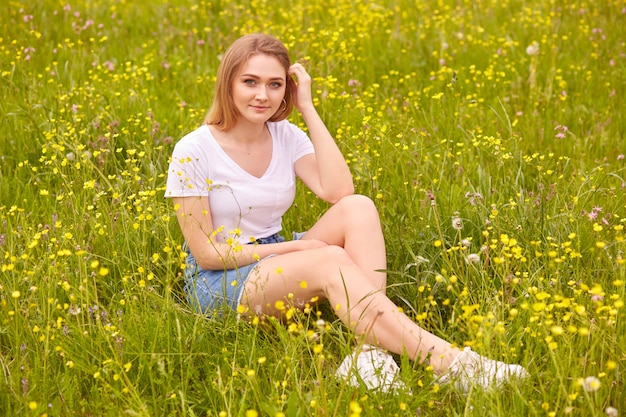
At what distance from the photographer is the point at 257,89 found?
11.6 feet

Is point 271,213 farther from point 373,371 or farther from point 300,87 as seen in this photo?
point 373,371

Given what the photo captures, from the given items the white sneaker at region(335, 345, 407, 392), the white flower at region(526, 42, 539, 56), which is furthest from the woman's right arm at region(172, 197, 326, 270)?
the white flower at region(526, 42, 539, 56)

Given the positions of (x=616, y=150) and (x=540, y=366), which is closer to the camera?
(x=540, y=366)

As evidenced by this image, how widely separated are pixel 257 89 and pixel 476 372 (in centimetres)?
154

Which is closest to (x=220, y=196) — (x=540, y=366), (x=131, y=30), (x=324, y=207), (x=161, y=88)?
(x=324, y=207)

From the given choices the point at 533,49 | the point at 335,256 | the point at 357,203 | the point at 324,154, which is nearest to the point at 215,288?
the point at 335,256

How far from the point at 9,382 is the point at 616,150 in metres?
3.52

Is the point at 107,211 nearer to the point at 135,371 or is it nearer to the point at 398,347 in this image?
the point at 135,371

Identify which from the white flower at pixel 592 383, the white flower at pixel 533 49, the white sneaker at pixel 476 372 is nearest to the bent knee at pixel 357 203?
the white sneaker at pixel 476 372

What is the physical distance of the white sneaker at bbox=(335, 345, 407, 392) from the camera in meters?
2.71

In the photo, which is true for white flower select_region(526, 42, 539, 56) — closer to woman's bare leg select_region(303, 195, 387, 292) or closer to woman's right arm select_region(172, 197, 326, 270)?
woman's bare leg select_region(303, 195, 387, 292)

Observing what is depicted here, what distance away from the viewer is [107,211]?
12.2 feet

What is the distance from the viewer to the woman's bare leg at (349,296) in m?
2.96

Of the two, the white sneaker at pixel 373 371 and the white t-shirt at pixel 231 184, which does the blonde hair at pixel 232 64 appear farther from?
the white sneaker at pixel 373 371
